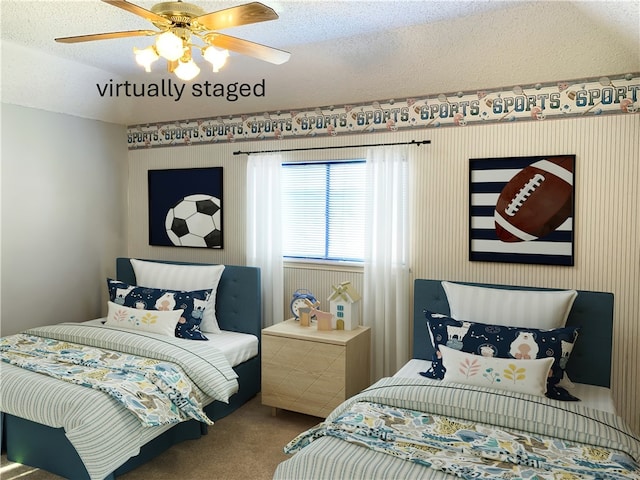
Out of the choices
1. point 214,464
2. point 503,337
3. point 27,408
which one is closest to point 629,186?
point 503,337

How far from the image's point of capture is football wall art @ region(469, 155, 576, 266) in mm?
3229

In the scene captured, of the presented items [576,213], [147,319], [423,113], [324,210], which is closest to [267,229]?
[324,210]

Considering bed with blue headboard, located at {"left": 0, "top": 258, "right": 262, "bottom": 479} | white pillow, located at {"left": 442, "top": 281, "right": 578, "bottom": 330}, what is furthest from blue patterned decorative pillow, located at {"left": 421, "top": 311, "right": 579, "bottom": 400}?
bed with blue headboard, located at {"left": 0, "top": 258, "right": 262, "bottom": 479}

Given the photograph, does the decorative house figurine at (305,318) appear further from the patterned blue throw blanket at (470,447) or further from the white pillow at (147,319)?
the patterned blue throw blanket at (470,447)

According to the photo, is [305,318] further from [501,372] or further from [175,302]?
[501,372]

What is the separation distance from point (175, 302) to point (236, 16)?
2279 mm

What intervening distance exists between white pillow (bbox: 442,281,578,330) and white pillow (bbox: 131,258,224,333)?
1.79 m

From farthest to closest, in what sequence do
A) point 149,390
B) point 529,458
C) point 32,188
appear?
point 32,188, point 149,390, point 529,458

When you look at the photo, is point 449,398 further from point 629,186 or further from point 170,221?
point 170,221

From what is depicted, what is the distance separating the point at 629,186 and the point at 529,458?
1.91 metres

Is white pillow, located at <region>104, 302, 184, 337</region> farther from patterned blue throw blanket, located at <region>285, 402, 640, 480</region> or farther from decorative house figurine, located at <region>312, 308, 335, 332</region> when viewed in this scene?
patterned blue throw blanket, located at <region>285, 402, 640, 480</region>

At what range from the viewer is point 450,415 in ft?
7.72

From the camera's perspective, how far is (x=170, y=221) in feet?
15.5

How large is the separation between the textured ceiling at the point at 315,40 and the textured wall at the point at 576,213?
343 millimetres
